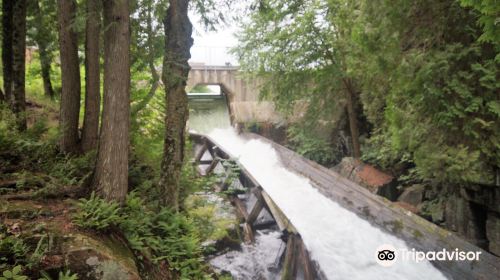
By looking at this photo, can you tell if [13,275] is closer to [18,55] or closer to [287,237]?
[287,237]

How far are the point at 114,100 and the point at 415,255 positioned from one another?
5.95m

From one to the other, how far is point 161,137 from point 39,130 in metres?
2.19

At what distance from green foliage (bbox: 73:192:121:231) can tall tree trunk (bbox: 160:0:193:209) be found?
3.41 ft

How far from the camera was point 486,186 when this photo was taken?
19.9 feet

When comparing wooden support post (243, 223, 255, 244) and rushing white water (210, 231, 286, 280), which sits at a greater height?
wooden support post (243, 223, 255, 244)

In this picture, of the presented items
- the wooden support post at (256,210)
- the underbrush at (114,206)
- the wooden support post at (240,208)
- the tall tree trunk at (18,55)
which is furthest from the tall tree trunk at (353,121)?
the tall tree trunk at (18,55)

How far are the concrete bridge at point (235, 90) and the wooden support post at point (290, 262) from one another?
39.2 feet

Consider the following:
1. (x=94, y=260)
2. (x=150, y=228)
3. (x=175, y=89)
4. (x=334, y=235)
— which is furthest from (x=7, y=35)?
(x=334, y=235)

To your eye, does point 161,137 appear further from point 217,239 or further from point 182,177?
point 217,239

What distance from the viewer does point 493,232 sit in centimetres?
598

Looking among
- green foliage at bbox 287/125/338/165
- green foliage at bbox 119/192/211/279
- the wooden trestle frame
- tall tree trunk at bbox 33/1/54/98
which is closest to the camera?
green foliage at bbox 119/192/211/279

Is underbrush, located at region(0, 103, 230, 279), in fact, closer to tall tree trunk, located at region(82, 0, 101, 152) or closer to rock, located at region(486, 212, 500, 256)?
tall tree trunk, located at region(82, 0, 101, 152)

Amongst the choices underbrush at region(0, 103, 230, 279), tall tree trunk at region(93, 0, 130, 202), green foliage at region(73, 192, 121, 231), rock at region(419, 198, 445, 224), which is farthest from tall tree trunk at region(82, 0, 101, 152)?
rock at region(419, 198, 445, 224)

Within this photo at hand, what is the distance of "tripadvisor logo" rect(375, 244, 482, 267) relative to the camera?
561 cm
